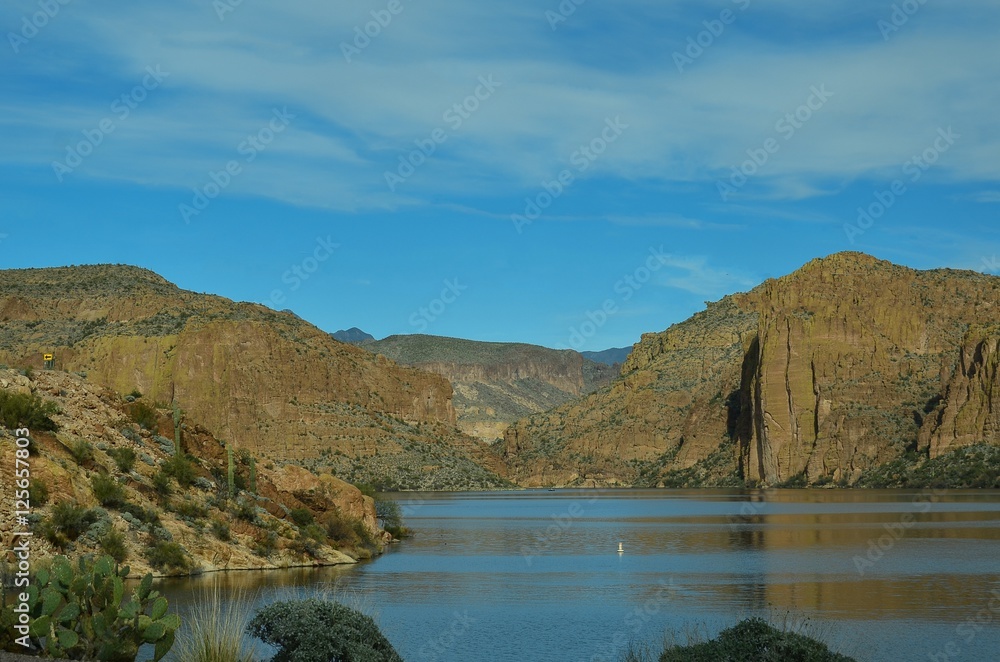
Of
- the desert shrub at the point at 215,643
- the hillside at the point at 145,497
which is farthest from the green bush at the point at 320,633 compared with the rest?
the hillside at the point at 145,497

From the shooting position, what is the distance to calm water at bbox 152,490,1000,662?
25.9 m

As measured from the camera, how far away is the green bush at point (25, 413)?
115ft

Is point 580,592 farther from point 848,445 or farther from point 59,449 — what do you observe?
point 848,445

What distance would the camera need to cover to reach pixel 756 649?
1720 centimetres

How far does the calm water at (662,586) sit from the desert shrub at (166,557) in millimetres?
1181

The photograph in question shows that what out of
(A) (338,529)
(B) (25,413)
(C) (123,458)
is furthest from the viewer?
(A) (338,529)

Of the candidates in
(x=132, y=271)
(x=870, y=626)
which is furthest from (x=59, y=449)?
(x=132, y=271)

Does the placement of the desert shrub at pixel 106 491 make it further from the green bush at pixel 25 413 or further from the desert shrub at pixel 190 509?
the desert shrub at pixel 190 509

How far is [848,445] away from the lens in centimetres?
16600

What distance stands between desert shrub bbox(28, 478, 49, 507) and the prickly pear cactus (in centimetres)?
1628

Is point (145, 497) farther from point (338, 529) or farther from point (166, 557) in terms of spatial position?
point (338, 529)

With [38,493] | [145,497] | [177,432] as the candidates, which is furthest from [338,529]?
[38,493]

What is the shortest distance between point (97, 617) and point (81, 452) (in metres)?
21.2

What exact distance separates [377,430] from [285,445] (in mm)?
12496
